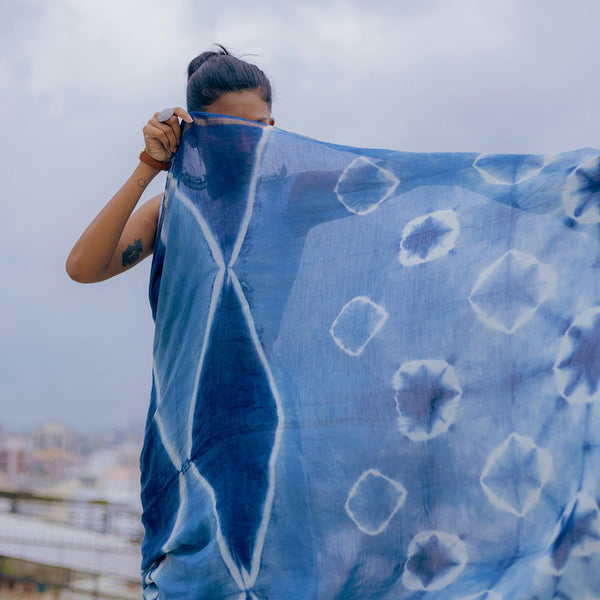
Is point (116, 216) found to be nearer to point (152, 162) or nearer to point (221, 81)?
point (152, 162)

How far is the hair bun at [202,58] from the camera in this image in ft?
4.50

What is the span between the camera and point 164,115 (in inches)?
46.6

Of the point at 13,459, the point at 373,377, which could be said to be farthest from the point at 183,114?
the point at 13,459

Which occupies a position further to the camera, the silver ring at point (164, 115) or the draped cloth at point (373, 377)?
the silver ring at point (164, 115)

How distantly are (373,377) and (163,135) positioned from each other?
0.60 m

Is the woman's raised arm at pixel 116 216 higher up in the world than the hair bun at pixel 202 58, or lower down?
lower down

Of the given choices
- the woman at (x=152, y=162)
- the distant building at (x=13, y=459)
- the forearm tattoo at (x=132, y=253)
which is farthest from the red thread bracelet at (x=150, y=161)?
the distant building at (x=13, y=459)

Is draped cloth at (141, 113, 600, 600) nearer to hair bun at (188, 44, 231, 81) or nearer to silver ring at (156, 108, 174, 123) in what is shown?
silver ring at (156, 108, 174, 123)

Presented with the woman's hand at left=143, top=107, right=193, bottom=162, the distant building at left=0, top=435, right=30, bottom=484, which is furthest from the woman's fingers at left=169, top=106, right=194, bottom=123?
the distant building at left=0, top=435, right=30, bottom=484

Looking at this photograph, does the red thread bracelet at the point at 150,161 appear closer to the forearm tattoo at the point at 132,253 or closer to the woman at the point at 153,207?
the woman at the point at 153,207

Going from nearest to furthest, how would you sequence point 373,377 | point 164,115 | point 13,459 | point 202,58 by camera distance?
point 373,377, point 164,115, point 202,58, point 13,459

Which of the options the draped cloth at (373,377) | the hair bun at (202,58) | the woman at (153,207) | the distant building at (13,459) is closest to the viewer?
the draped cloth at (373,377)

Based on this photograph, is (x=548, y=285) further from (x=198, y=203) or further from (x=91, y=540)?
(x=91, y=540)

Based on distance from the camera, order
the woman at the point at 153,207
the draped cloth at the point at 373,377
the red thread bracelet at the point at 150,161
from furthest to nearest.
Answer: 1. the red thread bracelet at the point at 150,161
2. the woman at the point at 153,207
3. the draped cloth at the point at 373,377
